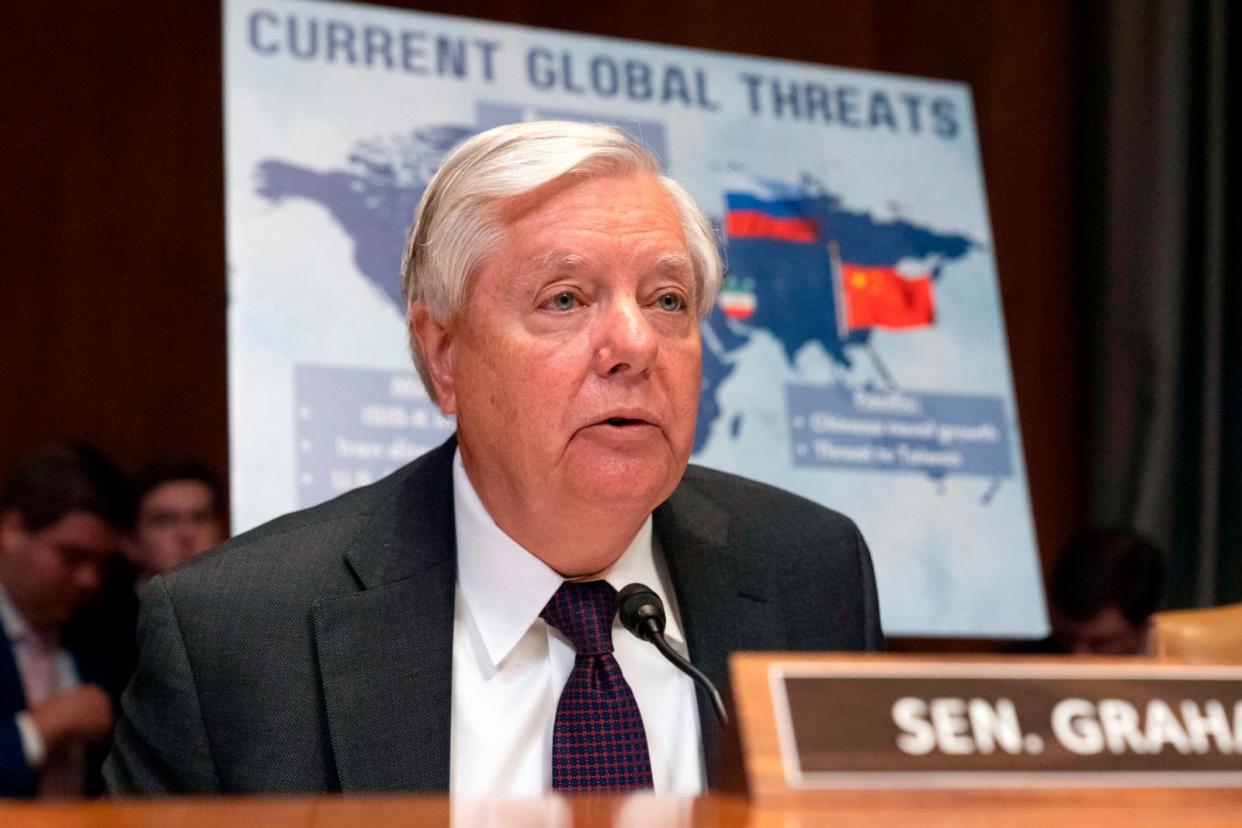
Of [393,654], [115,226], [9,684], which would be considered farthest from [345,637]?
[115,226]

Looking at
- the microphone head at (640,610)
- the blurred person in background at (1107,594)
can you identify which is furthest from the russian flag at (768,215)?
the microphone head at (640,610)

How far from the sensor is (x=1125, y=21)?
4875mm

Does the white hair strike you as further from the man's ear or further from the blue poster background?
the blue poster background

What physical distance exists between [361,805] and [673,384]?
1063 mm

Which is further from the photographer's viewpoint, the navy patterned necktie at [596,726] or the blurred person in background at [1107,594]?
the blurred person in background at [1107,594]

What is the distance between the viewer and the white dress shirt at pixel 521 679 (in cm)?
172

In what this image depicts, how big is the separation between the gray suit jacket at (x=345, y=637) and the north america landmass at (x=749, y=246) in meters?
1.52

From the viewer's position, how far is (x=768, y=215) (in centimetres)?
390

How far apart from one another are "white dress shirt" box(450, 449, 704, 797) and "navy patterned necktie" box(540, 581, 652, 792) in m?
0.03

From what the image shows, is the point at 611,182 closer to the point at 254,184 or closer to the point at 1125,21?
the point at 254,184

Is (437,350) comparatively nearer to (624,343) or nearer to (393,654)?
(624,343)

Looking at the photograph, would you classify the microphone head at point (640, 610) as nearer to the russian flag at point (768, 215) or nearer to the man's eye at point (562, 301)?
the man's eye at point (562, 301)

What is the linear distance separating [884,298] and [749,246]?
1.31 feet

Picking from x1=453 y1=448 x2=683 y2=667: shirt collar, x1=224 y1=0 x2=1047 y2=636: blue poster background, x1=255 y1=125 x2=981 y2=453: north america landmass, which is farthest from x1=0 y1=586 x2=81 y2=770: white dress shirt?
x1=453 y1=448 x2=683 y2=667: shirt collar
